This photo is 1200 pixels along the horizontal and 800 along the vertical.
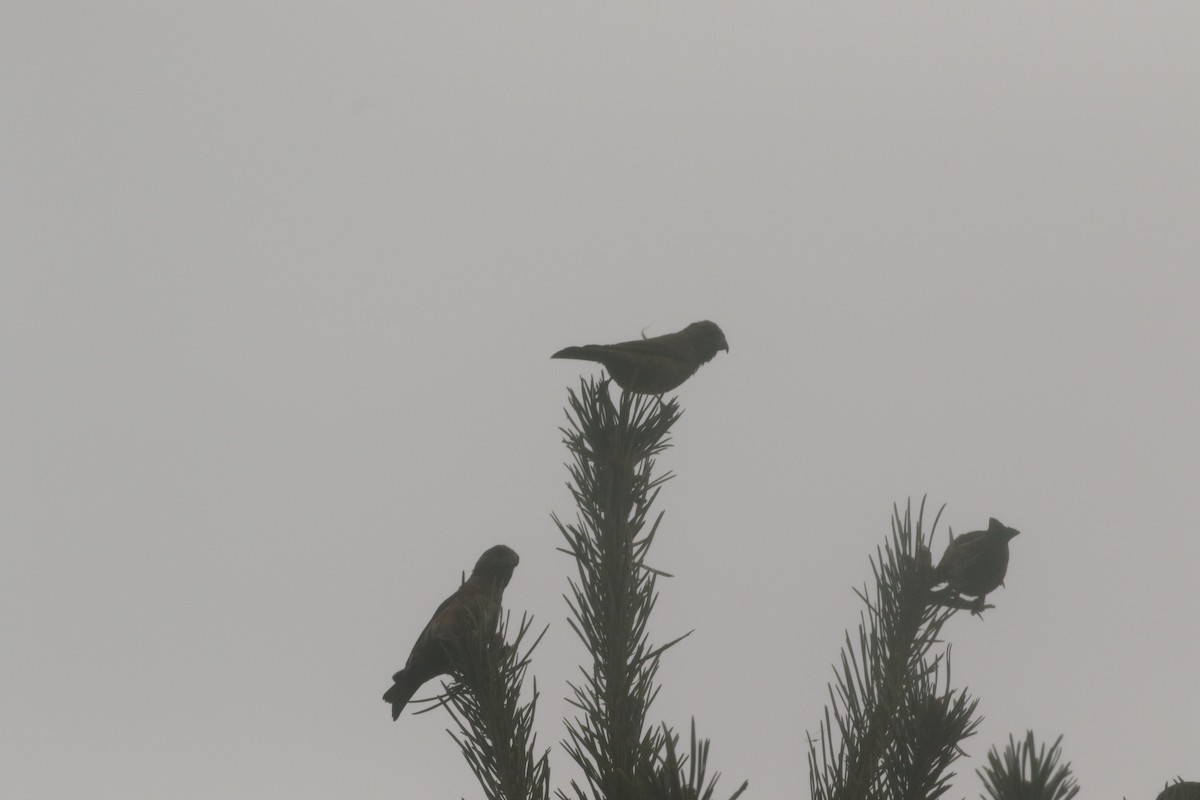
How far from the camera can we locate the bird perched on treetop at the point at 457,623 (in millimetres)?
2568

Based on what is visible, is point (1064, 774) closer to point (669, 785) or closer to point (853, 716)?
point (669, 785)

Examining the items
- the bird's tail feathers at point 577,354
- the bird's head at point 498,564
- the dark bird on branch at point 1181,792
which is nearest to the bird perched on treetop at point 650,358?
the bird's tail feathers at point 577,354

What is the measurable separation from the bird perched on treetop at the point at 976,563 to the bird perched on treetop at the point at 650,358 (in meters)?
0.96

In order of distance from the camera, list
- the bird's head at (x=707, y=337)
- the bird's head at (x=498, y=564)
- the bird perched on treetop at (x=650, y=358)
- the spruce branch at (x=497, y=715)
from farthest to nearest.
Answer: the bird's head at (x=707, y=337)
the bird perched on treetop at (x=650, y=358)
the bird's head at (x=498, y=564)
the spruce branch at (x=497, y=715)

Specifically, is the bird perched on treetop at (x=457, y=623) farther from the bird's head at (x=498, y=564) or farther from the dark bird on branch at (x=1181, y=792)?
the dark bird on branch at (x=1181, y=792)

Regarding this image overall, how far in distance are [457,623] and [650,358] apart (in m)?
1.22

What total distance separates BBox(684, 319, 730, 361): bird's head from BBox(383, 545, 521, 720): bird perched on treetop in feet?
4.05

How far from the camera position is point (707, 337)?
413 centimetres

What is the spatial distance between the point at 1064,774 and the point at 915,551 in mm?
1023

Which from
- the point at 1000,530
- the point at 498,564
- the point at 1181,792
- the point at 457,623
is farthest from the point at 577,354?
Result: the point at 1181,792

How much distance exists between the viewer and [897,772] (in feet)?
6.66

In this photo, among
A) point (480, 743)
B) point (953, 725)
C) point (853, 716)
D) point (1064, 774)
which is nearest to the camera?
point (1064, 774)

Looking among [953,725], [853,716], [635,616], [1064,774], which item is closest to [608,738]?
[635,616]

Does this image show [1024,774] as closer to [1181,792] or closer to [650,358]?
[1181,792]
